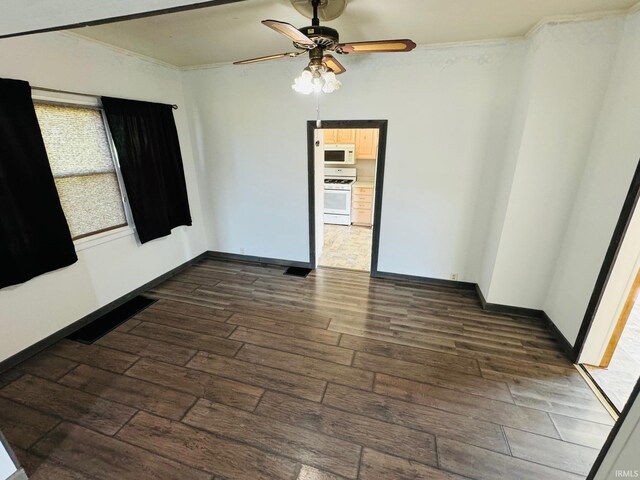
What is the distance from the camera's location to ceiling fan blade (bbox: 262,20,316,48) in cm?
133

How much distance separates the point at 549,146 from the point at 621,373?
193cm

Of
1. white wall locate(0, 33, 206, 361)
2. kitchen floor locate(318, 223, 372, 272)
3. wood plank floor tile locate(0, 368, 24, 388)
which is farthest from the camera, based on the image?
kitchen floor locate(318, 223, 372, 272)

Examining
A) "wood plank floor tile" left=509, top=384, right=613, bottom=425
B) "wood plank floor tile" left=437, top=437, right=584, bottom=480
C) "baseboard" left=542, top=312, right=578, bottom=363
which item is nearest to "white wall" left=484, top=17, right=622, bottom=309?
"baseboard" left=542, top=312, right=578, bottom=363

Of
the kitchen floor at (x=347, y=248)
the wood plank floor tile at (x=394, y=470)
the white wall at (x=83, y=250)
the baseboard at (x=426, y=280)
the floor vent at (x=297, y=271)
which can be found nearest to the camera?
the wood plank floor tile at (x=394, y=470)

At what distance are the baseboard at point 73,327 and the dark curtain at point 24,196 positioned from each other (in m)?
0.62

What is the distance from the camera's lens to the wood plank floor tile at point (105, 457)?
152 cm

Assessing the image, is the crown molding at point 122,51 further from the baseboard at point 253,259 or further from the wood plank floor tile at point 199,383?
the wood plank floor tile at point 199,383

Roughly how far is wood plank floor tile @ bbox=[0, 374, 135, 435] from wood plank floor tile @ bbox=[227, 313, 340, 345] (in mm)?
1121

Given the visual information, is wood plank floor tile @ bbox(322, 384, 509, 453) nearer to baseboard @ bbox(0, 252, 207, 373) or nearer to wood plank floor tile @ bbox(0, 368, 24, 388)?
wood plank floor tile @ bbox(0, 368, 24, 388)

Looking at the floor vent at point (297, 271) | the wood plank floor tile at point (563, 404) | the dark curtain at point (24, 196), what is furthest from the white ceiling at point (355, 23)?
the wood plank floor tile at point (563, 404)

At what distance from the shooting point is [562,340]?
244 cm

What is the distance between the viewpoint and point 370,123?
3125 millimetres

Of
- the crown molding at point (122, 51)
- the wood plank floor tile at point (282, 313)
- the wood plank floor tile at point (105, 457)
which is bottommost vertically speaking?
the wood plank floor tile at point (105, 457)

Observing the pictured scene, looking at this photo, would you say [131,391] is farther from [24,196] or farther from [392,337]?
[392,337]
